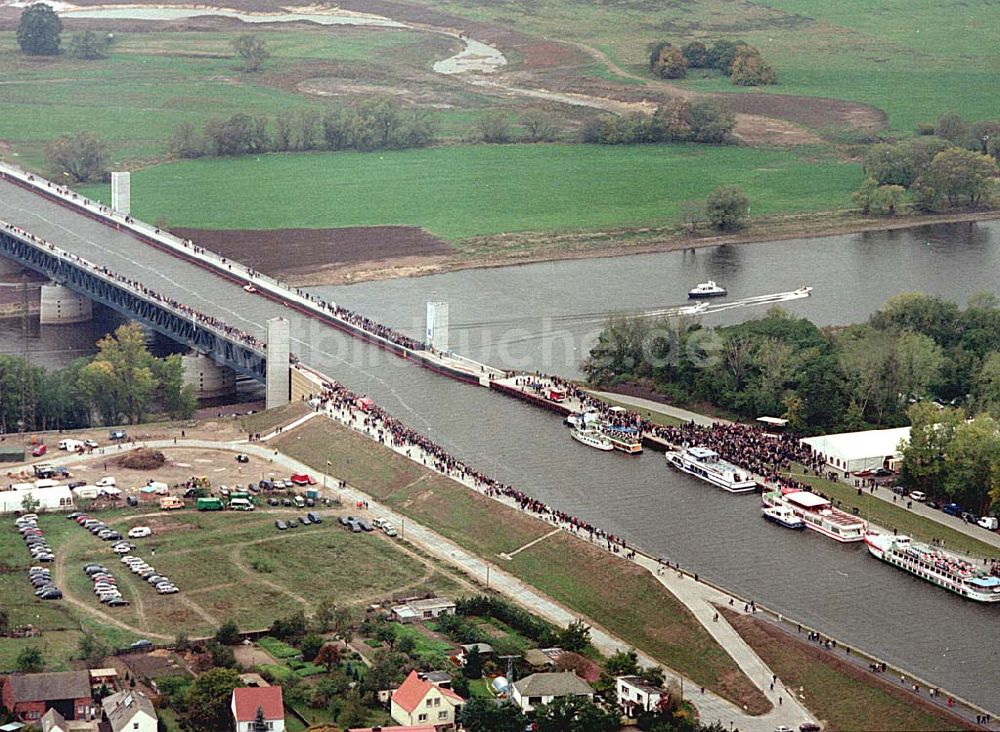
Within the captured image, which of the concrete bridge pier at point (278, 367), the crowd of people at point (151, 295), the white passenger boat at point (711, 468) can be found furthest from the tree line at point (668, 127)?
the white passenger boat at point (711, 468)

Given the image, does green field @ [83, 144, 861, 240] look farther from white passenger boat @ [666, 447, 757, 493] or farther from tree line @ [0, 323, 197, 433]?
white passenger boat @ [666, 447, 757, 493]

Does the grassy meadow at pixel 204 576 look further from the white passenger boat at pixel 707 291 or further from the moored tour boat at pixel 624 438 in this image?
the white passenger boat at pixel 707 291

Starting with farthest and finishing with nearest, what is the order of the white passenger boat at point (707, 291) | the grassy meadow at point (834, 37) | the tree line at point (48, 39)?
the tree line at point (48, 39) < the grassy meadow at point (834, 37) < the white passenger boat at point (707, 291)

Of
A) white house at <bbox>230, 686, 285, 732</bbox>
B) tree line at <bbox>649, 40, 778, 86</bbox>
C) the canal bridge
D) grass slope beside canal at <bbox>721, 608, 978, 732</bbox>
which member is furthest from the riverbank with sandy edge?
white house at <bbox>230, 686, 285, 732</bbox>

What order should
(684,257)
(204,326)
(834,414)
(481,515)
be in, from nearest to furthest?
1. (481,515)
2. (834,414)
3. (204,326)
4. (684,257)

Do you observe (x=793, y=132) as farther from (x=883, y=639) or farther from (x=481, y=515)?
(x=883, y=639)

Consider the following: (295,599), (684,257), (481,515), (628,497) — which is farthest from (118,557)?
(684,257)

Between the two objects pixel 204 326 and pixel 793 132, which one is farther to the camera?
pixel 793 132
